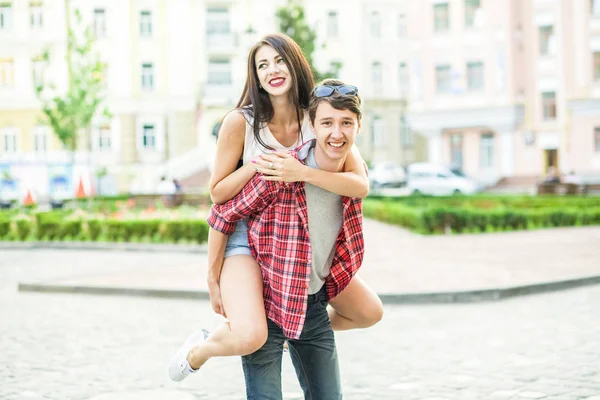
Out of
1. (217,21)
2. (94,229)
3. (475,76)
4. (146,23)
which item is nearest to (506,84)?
(475,76)

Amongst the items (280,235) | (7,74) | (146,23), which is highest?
(146,23)

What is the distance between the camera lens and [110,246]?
20.2m

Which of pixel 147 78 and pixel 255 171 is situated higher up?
pixel 147 78

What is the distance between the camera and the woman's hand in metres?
4.10

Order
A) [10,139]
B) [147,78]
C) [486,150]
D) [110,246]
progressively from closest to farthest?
[110,246] → [486,150] → [10,139] → [147,78]

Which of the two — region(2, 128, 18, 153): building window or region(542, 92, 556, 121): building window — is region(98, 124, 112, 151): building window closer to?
region(2, 128, 18, 153): building window

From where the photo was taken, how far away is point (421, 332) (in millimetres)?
8820

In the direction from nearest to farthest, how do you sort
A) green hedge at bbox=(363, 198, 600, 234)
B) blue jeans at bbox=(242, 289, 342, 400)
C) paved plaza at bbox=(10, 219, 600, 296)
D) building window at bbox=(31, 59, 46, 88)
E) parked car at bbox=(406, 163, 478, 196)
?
1. blue jeans at bbox=(242, 289, 342, 400)
2. paved plaza at bbox=(10, 219, 600, 296)
3. green hedge at bbox=(363, 198, 600, 234)
4. parked car at bbox=(406, 163, 478, 196)
5. building window at bbox=(31, 59, 46, 88)

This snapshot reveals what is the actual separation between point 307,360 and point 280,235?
0.62 meters

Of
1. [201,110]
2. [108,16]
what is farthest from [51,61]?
[201,110]

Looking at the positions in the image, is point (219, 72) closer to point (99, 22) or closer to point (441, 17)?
point (99, 22)

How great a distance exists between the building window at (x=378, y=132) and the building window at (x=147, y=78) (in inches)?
515

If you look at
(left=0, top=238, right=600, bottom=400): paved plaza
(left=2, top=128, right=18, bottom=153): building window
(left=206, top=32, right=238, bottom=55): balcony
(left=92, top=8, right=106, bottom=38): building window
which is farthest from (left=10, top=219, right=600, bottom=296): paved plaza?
(left=92, top=8, right=106, bottom=38): building window

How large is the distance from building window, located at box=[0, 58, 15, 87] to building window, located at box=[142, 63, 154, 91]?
6.94 m
